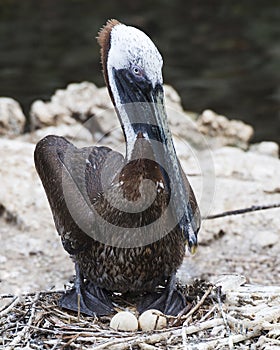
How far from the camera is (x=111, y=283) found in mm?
5137

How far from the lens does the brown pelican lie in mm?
4867

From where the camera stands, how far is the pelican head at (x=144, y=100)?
4773 mm

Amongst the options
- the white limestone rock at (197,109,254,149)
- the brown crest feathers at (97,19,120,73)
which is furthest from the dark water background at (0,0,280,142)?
the brown crest feathers at (97,19,120,73)

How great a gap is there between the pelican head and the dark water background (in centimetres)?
710

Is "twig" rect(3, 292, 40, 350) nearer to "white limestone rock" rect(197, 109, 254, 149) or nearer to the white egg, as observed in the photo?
the white egg

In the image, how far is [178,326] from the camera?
4.84 metres

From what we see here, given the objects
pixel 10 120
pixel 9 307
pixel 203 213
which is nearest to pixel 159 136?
pixel 9 307

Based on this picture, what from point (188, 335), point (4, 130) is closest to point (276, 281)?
point (188, 335)

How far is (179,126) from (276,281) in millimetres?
3047

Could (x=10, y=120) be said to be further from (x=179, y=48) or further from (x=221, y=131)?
(x=179, y=48)

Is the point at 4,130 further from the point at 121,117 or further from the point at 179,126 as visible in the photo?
the point at 121,117

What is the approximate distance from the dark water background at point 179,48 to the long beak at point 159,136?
7.11 m

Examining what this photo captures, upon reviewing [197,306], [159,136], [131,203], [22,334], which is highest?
[159,136]

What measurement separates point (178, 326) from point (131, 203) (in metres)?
0.75
